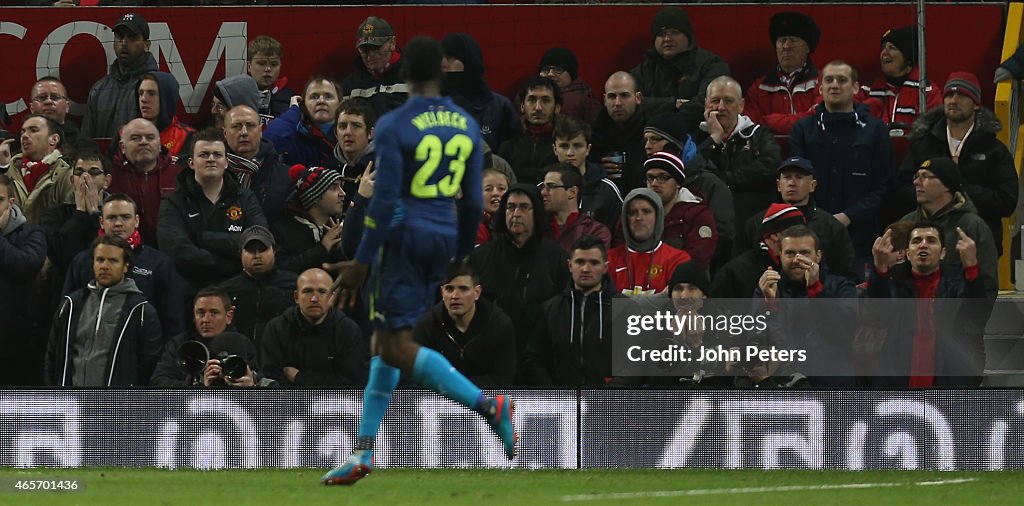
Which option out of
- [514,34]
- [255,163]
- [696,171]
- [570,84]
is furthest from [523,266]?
[514,34]

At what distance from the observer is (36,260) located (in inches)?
412

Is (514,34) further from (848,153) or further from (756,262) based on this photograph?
(756,262)

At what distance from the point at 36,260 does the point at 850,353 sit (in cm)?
512

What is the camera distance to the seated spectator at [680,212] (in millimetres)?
10672

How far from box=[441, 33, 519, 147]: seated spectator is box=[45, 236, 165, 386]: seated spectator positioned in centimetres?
286

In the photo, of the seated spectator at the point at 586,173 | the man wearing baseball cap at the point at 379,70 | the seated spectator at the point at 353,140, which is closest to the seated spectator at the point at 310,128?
the man wearing baseball cap at the point at 379,70

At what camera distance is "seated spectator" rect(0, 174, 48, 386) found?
10.4 m

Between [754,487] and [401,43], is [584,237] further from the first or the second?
[401,43]

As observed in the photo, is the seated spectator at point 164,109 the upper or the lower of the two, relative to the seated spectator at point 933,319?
upper

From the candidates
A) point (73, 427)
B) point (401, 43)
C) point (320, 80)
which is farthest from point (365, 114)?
point (73, 427)

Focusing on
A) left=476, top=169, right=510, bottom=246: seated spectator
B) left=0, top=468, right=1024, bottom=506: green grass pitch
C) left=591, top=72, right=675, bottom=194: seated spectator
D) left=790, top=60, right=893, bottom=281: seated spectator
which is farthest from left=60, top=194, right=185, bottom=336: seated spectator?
left=790, top=60, right=893, bottom=281: seated spectator

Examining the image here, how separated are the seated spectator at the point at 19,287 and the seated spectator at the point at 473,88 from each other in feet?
10.1

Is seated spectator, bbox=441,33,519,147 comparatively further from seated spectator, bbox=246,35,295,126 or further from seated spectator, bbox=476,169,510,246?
seated spectator, bbox=246,35,295,126

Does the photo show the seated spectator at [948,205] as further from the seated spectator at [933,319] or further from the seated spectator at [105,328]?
the seated spectator at [105,328]
